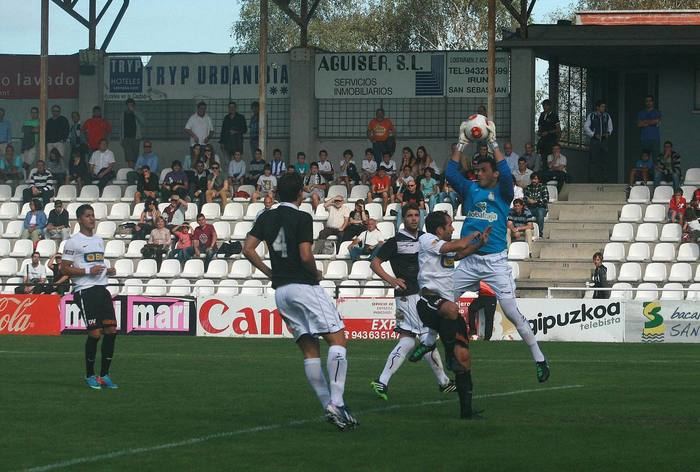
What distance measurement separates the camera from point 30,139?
36094mm

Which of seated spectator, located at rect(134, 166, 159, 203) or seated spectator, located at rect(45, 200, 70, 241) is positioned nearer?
seated spectator, located at rect(45, 200, 70, 241)

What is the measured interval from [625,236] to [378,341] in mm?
6639

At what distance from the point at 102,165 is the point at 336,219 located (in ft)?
25.4

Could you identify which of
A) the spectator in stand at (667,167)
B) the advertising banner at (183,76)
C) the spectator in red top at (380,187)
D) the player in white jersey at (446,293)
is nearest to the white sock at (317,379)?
the player in white jersey at (446,293)

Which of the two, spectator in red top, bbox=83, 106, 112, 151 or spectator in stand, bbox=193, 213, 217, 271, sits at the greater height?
spectator in red top, bbox=83, 106, 112, 151

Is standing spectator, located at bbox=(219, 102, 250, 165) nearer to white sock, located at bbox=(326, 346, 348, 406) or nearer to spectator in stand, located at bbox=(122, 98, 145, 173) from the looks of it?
spectator in stand, located at bbox=(122, 98, 145, 173)

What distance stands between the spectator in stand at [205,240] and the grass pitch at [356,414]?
10.7 m

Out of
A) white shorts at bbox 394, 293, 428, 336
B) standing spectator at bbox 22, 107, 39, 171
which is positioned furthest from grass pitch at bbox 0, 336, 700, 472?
standing spectator at bbox 22, 107, 39, 171

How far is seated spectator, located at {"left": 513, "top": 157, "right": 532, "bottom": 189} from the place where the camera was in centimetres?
3012

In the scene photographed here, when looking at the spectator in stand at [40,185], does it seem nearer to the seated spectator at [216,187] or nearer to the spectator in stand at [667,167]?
the seated spectator at [216,187]

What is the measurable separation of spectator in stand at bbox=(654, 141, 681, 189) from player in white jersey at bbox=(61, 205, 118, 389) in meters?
18.2

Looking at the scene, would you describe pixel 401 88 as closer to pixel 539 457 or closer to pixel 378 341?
pixel 378 341

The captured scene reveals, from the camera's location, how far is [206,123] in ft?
115

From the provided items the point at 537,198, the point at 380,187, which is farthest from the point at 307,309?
the point at 380,187
